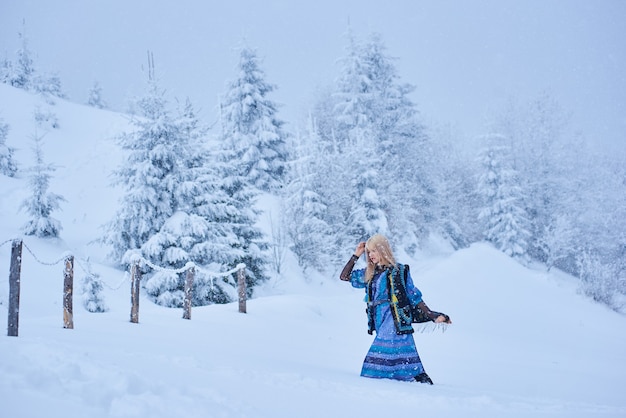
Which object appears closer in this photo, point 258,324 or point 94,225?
point 258,324

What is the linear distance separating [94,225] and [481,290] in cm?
1713

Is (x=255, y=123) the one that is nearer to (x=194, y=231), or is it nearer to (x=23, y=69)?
(x=194, y=231)

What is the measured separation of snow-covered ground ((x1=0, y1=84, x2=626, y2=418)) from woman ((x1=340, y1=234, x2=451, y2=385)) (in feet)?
0.99

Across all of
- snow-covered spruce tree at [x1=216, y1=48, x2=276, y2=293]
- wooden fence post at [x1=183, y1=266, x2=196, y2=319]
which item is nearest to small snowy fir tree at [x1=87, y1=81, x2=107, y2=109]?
snow-covered spruce tree at [x1=216, y1=48, x2=276, y2=293]

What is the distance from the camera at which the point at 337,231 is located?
91.5 ft

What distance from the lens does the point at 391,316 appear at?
5.15m

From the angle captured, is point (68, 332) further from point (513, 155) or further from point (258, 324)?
point (513, 155)

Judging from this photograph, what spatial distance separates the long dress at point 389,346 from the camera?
201 inches

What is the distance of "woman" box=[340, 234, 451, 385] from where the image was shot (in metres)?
5.07

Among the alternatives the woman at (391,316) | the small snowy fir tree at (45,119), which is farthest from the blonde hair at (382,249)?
the small snowy fir tree at (45,119)

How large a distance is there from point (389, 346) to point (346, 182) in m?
24.3

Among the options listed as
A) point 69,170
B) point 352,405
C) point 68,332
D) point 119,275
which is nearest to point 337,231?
point 119,275

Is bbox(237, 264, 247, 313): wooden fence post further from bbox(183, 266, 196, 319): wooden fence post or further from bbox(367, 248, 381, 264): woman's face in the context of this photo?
bbox(367, 248, 381, 264): woman's face

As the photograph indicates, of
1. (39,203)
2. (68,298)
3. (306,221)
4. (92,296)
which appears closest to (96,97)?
(306,221)
